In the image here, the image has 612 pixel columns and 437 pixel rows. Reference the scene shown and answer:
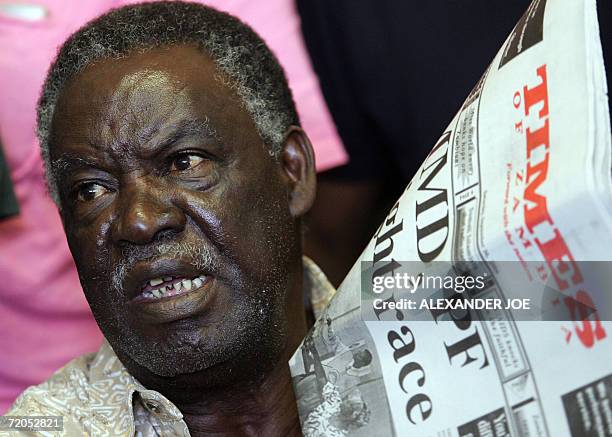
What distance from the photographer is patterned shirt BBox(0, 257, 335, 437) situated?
5.33 feet

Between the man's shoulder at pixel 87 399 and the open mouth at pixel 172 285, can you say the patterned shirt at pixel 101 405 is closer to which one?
the man's shoulder at pixel 87 399

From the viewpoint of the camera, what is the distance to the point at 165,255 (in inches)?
59.7

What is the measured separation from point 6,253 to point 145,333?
0.74 meters


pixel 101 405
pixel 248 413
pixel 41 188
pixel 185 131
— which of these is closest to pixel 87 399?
pixel 101 405

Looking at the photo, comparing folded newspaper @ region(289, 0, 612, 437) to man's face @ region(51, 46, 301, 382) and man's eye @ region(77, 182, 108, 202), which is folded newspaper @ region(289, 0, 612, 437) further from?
man's eye @ region(77, 182, 108, 202)

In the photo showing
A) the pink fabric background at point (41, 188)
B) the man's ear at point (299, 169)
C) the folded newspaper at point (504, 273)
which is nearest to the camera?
the folded newspaper at point (504, 273)

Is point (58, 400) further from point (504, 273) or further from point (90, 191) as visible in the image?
point (504, 273)

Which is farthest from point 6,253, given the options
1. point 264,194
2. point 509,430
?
point 509,430

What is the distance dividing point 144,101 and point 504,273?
27.1 inches

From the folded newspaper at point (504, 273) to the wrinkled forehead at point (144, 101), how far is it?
40cm

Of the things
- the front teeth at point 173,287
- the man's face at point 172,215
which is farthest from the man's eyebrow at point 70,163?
the front teeth at point 173,287

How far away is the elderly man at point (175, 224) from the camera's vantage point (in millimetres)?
1536

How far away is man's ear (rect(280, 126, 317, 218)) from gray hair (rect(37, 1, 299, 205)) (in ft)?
0.08

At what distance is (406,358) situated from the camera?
129cm
